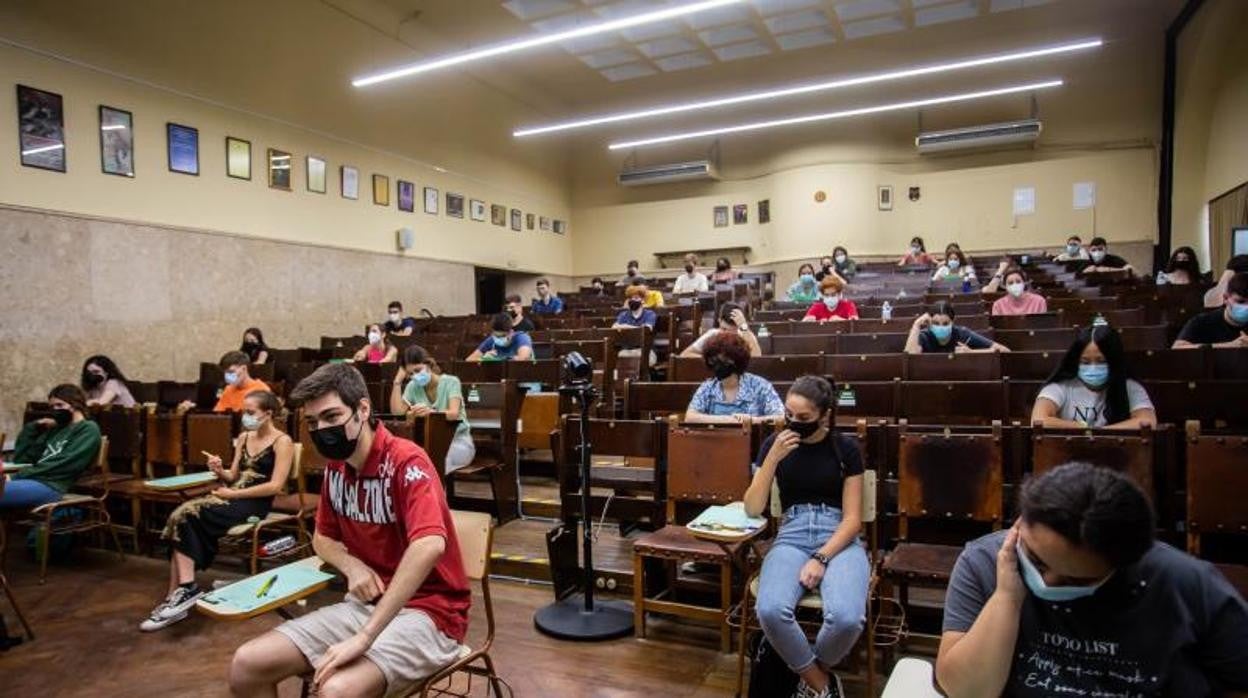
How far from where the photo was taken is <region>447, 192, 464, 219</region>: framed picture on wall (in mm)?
13164

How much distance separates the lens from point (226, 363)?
5168mm

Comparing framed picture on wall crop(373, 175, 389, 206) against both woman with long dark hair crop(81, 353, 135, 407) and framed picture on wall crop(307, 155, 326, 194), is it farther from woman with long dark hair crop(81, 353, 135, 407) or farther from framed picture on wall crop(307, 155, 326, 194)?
woman with long dark hair crop(81, 353, 135, 407)

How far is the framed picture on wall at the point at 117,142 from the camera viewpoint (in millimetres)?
7707

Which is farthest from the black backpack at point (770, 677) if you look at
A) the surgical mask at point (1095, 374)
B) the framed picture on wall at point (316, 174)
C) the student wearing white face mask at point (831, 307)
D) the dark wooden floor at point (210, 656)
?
the framed picture on wall at point (316, 174)

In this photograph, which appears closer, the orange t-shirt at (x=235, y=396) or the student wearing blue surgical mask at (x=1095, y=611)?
the student wearing blue surgical mask at (x=1095, y=611)

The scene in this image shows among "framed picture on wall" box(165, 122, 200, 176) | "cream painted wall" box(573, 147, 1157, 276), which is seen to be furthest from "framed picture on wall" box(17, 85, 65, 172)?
"cream painted wall" box(573, 147, 1157, 276)

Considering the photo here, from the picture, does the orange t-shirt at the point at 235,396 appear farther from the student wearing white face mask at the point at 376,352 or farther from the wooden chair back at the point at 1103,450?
the wooden chair back at the point at 1103,450

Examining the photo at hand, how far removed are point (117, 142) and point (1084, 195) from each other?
15111mm

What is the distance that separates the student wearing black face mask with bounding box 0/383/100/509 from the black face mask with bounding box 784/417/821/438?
4279 mm

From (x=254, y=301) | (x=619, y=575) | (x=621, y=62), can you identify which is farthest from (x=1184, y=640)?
(x=621, y=62)

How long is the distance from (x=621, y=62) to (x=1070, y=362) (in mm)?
12250

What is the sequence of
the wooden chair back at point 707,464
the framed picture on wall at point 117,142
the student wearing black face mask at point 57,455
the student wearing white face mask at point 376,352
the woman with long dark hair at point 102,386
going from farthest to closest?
the framed picture on wall at point 117,142 < the student wearing white face mask at point 376,352 < the woman with long dark hair at point 102,386 < the student wearing black face mask at point 57,455 < the wooden chair back at point 707,464

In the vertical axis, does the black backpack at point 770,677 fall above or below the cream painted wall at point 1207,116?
below

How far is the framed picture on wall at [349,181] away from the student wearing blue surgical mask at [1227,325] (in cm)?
1026
